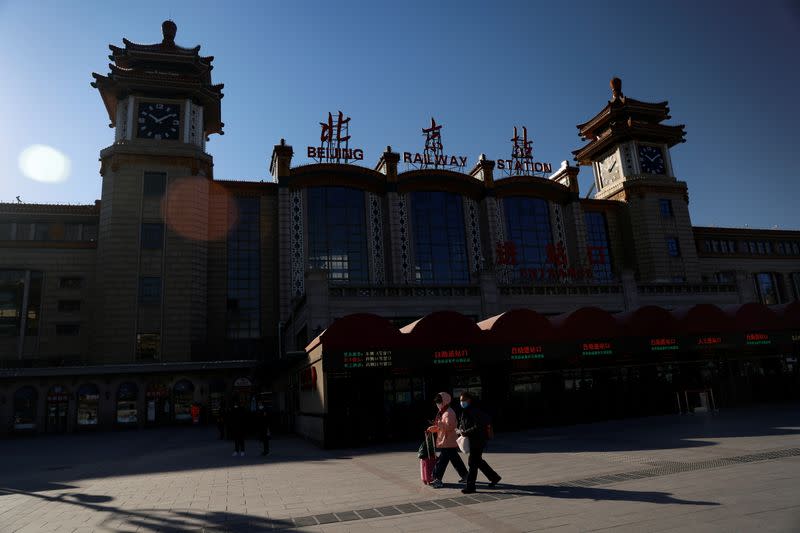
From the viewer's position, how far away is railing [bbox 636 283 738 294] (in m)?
40.0

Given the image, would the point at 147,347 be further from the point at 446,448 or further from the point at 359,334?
the point at 446,448

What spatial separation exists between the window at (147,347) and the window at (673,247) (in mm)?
52063

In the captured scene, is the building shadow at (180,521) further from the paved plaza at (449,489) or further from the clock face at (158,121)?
the clock face at (158,121)

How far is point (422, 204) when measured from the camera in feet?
161

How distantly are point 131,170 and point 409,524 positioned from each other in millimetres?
45496

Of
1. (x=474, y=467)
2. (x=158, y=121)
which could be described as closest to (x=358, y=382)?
(x=474, y=467)

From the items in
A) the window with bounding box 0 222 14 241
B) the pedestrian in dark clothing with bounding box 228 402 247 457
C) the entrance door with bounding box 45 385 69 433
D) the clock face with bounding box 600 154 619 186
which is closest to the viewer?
the pedestrian in dark clothing with bounding box 228 402 247 457

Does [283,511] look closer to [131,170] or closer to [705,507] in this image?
[705,507]

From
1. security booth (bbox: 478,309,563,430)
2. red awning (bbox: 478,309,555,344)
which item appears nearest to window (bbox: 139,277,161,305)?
security booth (bbox: 478,309,563,430)

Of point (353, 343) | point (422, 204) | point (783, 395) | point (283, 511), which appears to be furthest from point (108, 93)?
point (783, 395)

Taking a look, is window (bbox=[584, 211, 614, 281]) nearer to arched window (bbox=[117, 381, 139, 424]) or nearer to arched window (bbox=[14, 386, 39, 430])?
arched window (bbox=[117, 381, 139, 424])

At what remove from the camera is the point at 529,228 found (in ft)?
170

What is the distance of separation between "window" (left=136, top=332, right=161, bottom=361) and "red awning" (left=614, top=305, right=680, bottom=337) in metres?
35.1

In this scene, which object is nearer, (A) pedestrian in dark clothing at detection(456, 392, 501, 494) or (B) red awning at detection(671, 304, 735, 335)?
(A) pedestrian in dark clothing at detection(456, 392, 501, 494)
